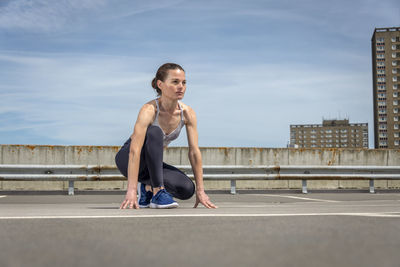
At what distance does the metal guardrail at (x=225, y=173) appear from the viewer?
8.64 m

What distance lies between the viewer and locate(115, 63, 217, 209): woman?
4367 mm

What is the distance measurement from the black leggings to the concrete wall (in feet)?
16.9

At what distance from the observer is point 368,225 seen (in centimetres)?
285

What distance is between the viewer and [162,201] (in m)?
4.27

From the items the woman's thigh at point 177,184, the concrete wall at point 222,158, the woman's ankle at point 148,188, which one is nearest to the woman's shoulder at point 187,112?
the woman's thigh at point 177,184

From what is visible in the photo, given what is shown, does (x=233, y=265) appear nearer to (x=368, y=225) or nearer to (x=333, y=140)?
(x=368, y=225)

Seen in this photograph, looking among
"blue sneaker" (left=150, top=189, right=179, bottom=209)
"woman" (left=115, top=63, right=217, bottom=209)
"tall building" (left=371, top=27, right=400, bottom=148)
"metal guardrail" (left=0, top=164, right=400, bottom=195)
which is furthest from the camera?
"tall building" (left=371, top=27, right=400, bottom=148)

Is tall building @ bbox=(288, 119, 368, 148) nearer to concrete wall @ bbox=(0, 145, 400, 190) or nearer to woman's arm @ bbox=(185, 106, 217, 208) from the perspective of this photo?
concrete wall @ bbox=(0, 145, 400, 190)

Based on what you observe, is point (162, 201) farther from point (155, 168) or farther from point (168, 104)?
point (168, 104)

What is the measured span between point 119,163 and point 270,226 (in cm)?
259

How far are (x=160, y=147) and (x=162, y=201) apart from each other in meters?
0.53

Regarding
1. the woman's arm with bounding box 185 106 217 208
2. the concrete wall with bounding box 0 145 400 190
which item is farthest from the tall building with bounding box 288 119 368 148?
the woman's arm with bounding box 185 106 217 208

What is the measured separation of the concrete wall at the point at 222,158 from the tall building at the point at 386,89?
441 feet

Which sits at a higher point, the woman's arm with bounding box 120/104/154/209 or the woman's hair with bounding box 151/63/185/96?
the woman's hair with bounding box 151/63/185/96
